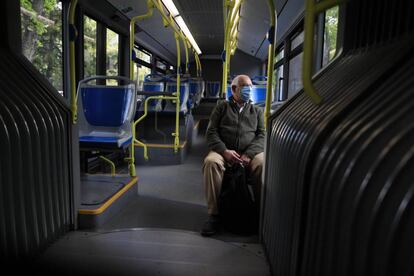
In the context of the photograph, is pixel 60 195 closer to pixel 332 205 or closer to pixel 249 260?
pixel 249 260

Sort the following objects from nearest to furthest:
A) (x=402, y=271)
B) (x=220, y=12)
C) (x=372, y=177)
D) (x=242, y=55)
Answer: (x=402, y=271), (x=372, y=177), (x=220, y=12), (x=242, y=55)

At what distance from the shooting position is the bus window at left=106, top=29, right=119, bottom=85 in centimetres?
547

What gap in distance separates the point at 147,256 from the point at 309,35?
1518mm

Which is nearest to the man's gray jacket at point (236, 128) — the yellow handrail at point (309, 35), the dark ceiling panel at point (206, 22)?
the yellow handrail at point (309, 35)

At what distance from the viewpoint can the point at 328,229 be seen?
3.24 ft

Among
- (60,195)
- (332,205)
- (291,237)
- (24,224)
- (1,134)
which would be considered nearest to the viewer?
(332,205)

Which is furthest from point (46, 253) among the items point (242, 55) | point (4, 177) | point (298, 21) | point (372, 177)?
point (242, 55)

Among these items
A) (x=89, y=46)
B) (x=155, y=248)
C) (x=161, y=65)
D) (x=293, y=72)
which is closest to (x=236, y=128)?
(x=155, y=248)

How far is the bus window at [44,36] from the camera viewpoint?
3.26 meters

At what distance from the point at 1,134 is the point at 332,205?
153 centimetres

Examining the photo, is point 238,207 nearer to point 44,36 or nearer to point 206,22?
point 44,36

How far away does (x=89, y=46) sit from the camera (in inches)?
183

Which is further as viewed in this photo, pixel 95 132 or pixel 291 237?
pixel 95 132

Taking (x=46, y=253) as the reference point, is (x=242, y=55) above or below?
above
